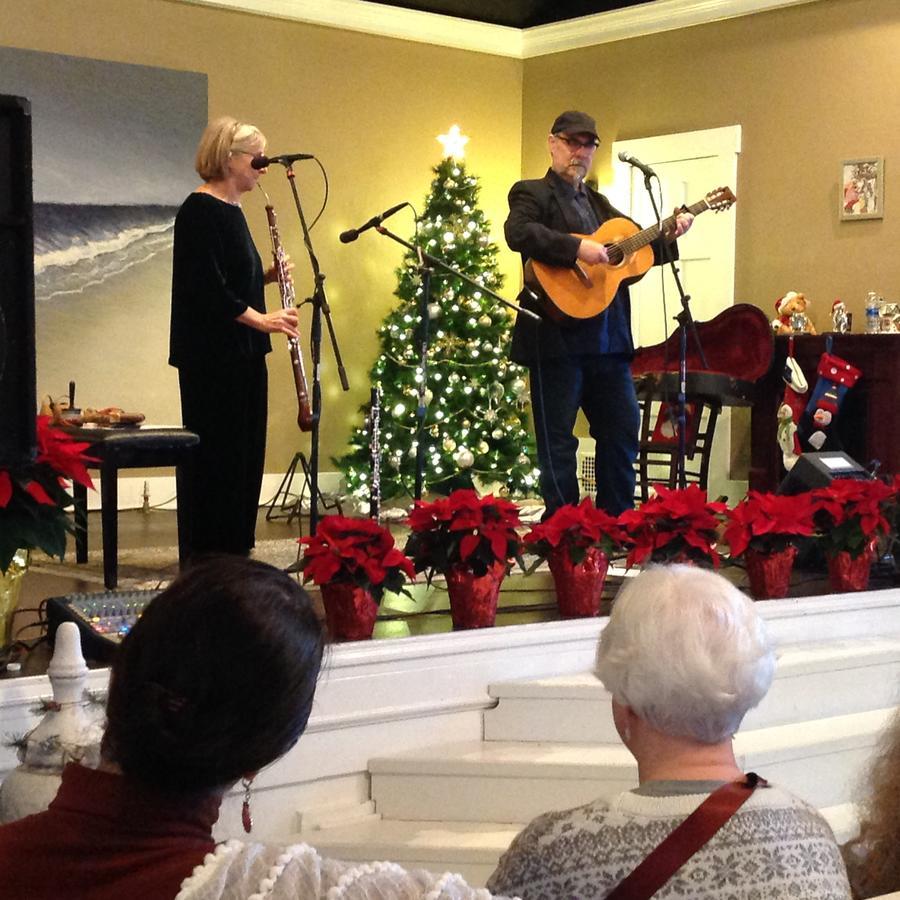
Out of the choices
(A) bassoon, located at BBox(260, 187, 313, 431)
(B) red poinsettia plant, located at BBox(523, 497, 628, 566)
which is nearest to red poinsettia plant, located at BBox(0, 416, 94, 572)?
(B) red poinsettia plant, located at BBox(523, 497, 628, 566)

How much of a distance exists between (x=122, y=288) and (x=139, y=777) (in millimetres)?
6188

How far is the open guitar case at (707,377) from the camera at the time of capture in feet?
21.0

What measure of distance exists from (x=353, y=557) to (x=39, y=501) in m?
0.77

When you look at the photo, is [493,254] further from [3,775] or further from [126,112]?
[3,775]

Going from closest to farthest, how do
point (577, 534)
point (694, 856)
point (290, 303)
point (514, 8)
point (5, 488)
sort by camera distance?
1. point (694, 856)
2. point (5, 488)
3. point (577, 534)
4. point (290, 303)
5. point (514, 8)

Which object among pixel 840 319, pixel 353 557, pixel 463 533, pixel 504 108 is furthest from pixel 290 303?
pixel 504 108

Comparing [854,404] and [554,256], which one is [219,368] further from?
[854,404]

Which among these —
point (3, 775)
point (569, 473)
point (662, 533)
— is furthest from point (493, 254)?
point (3, 775)

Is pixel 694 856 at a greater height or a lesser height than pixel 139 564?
greater

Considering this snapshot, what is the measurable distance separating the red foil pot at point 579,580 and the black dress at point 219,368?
3.89 ft

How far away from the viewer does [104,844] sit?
1.13 meters

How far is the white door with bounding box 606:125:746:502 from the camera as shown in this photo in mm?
7453

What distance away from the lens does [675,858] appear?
144cm

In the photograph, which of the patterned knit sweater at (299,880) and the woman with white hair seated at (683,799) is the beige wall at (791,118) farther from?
the patterned knit sweater at (299,880)
